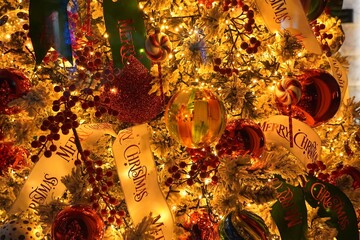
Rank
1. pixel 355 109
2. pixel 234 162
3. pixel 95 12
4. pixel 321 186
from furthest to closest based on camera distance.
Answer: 1. pixel 355 109
2. pixel 321 186
3. pixel 95 12
4. pixel 234 162

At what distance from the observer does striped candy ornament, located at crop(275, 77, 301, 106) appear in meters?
1.47

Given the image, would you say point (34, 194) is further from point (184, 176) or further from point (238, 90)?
point (238, 90)

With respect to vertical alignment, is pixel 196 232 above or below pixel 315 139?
below

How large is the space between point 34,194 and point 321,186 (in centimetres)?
73

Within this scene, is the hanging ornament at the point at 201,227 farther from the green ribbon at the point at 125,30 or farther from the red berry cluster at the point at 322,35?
the red berry cluster at the point at 322,35

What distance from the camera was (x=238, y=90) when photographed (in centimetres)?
142

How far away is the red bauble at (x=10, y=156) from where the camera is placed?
143 cm

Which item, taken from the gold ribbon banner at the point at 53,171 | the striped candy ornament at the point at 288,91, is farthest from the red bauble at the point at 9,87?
the striped candy ornament at the point at 288,91

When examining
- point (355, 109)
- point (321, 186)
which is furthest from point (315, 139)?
point (355, 109)

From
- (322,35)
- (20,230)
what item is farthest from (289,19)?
(20,230)

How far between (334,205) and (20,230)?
798mm

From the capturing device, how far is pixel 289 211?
1.54 m

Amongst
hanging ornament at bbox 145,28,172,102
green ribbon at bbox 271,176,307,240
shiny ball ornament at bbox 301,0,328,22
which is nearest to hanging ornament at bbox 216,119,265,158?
green ribbon at bbox 271,176,307,240

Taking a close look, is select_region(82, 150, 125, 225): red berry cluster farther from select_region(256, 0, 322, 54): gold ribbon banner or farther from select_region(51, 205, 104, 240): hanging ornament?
select_region(256, 0, 322, 54): gold ribbon banner
